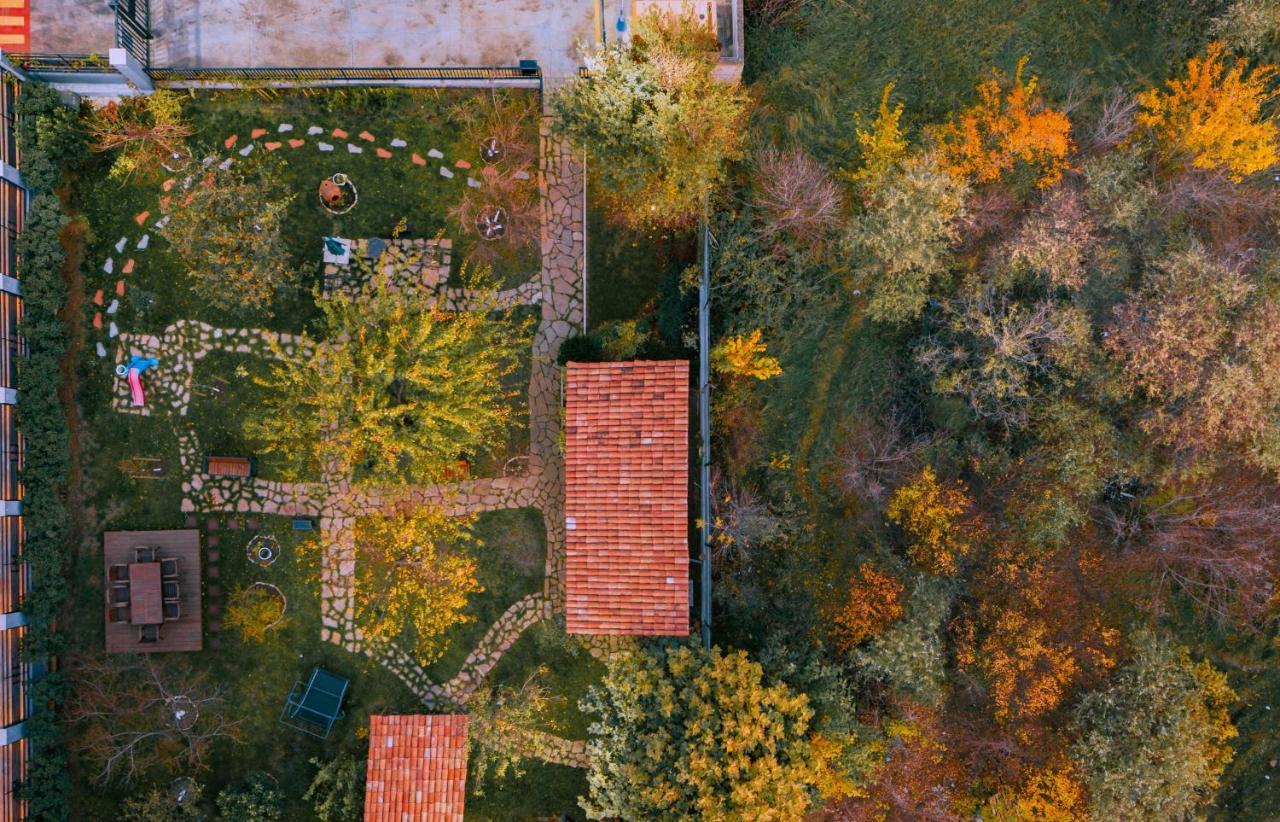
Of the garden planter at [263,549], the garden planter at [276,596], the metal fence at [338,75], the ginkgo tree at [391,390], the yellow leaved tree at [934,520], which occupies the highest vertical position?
the metal fence at [338,75]

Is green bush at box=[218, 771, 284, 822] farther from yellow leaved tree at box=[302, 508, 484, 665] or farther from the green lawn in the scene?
yellow leaved tree at box=[302, 508, 484, 665]

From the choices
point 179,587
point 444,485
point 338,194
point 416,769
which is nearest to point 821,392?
point 444,485

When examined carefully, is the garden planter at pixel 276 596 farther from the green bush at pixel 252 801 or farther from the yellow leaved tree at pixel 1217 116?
the yellow leaved tree at pixel 1217 116

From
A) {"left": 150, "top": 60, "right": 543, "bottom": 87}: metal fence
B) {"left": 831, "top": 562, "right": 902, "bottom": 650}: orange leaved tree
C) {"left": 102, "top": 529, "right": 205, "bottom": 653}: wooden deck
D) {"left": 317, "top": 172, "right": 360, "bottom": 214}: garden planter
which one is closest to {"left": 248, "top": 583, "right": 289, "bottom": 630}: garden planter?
{"left": 102, "top": 529, "right": 205, "bottom": 653}: wooden deck

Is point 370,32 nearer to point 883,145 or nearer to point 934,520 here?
point 883,145

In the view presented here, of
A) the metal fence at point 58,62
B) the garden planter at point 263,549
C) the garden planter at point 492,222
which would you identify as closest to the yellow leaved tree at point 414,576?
the garden planter at point 263,549

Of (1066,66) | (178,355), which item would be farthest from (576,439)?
(1066,66)

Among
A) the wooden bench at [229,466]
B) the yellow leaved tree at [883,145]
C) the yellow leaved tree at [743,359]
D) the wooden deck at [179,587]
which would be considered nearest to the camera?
the yellow leaved tree at [743,359]
